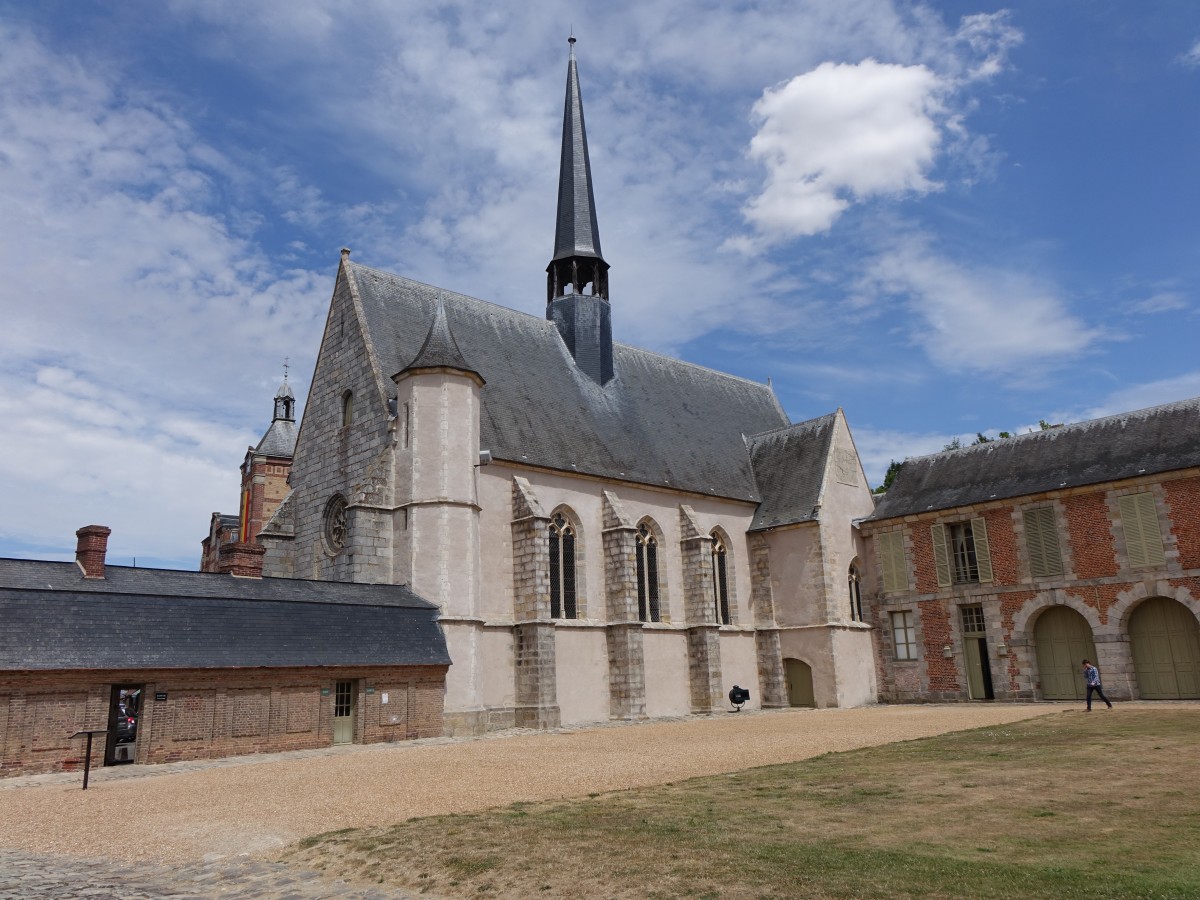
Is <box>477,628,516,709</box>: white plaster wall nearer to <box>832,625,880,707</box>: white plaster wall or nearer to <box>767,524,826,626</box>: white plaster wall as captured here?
<box>767,524,826,626</box>: white plaster wall

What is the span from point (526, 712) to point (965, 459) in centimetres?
1687

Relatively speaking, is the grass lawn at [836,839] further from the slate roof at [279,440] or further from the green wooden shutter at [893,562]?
the slate roof at [279,440]

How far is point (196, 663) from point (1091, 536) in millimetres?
23114

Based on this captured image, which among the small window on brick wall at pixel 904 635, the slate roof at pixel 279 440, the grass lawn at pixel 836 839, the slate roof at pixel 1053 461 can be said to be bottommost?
the grass lawn at pixel 836 839

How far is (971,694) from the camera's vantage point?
27.8 m

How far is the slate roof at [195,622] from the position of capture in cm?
1579

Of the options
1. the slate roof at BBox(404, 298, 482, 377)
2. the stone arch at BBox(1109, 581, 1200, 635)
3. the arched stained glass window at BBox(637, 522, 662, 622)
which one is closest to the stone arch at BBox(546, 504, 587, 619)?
the arched stained glass window at BBox(637, 522, 662, 622)

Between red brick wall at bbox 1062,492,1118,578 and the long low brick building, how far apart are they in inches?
705

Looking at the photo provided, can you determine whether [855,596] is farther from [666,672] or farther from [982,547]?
[666,672]

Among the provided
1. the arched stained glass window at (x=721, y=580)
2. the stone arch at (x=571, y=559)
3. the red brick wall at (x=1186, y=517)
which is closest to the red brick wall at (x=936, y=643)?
the arched stained glass window at (x=721, y=580)

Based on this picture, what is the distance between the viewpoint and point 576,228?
32250 mm

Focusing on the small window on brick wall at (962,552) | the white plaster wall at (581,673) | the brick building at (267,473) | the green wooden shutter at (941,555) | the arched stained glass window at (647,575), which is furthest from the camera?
Result: the brick building at (267,473)

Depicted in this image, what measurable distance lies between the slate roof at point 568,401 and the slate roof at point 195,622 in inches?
244

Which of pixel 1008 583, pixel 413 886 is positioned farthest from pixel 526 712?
pixel 413 886
